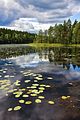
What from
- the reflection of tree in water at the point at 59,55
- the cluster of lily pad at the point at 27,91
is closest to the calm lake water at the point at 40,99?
the cluster of lily pad at the point at 27,91

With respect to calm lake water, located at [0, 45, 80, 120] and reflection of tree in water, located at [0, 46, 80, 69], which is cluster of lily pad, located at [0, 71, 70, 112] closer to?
calm lake water, located at [0, 45, 80, 120]

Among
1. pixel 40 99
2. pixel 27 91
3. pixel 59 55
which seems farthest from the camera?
pixel 59 55

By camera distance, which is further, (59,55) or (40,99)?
(59,55)

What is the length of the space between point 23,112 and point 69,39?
323 feet

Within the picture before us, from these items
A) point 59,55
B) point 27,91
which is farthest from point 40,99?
point 59,55

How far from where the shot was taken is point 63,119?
373 inches

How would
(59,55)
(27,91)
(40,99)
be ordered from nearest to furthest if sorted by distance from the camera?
(40,99) → (27,91) → (59,55)

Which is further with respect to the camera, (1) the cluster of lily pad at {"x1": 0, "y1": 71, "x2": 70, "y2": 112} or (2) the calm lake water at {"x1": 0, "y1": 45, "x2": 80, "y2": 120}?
(1) the cluster of lily pad at {"x1": 0, "y1": 71, "x2": 70, "y2": 112}

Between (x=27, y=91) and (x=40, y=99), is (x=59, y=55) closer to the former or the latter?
(x=27, y=91)

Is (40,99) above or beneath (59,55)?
above

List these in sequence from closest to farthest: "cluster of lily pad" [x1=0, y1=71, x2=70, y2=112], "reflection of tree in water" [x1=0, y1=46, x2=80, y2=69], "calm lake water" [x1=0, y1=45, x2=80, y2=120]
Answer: "calm lake water" [x1=0, y1=45, x2=80, y2=120], "cluster of lily pad" [x1=0, y1=71, x2=70, y2=112], "reflection of tree in water" [x1=0, y1=46, x2=80, y2=69]

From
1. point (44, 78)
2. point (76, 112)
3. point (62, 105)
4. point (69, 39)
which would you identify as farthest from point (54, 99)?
point (69, 39)

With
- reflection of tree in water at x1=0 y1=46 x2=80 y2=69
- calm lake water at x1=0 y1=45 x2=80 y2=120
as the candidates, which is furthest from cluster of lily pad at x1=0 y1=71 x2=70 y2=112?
reflection of tree in water at x1=0 y1=46 x2=80 y2=69

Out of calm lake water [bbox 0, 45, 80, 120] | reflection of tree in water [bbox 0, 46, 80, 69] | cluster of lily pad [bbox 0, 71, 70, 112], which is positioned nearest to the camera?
calm lake water [bbox 0, 45, 80, 120]
